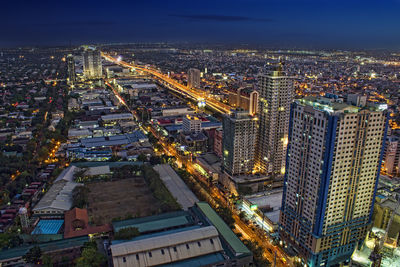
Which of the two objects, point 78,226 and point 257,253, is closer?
point 257,253

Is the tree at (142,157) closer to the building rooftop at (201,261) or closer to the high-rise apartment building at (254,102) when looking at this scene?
the high-rise apartment building at (254,102)

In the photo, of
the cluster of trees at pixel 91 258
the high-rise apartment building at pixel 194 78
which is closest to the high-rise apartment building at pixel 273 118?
the cluster of trees at pixel 91 258

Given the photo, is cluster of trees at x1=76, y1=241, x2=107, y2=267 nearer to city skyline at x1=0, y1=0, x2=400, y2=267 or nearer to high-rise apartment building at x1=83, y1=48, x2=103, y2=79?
city skyline at x1=0, y1=0, x2=400, y2=267

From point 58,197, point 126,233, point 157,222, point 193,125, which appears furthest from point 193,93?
point 126,233

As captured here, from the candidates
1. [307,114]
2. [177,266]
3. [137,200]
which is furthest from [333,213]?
[137,200]

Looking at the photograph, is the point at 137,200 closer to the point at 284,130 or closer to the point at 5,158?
the point at 284,130

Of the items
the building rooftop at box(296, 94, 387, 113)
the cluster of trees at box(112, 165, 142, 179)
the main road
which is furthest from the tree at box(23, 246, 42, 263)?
the main road

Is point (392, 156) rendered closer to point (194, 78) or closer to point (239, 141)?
point (239, 141)
